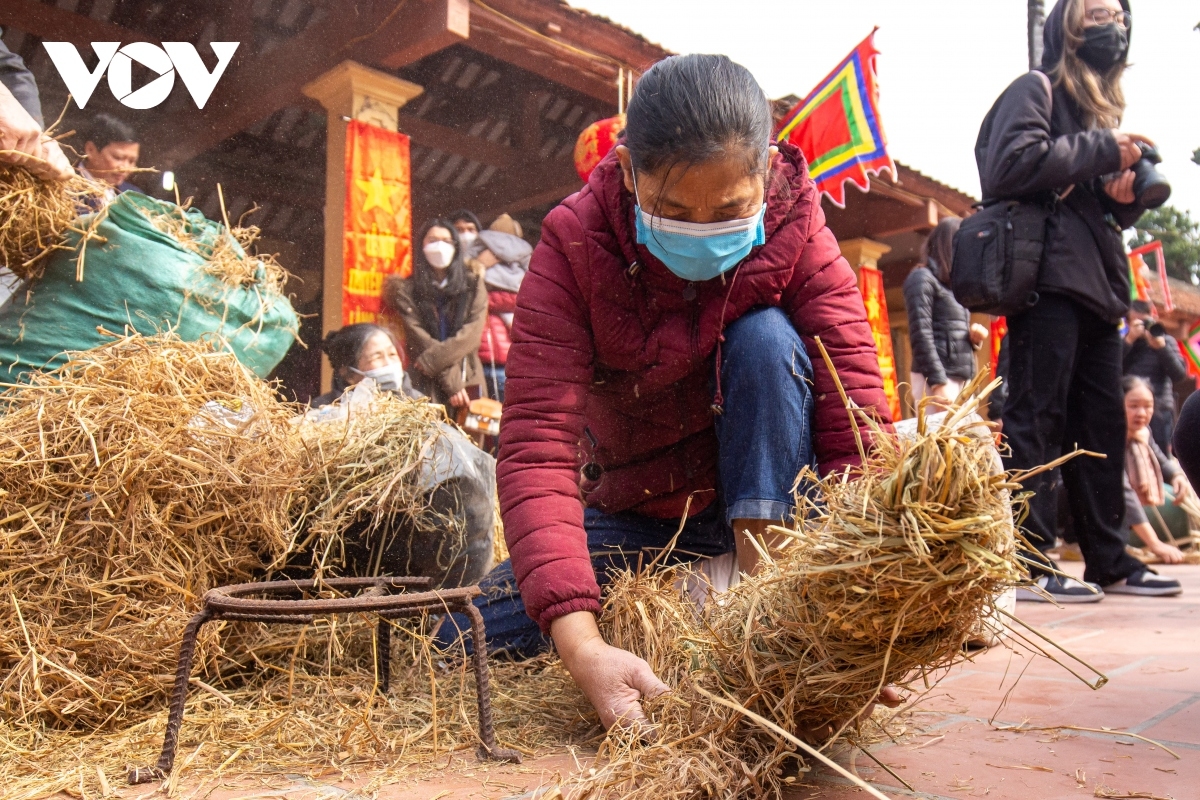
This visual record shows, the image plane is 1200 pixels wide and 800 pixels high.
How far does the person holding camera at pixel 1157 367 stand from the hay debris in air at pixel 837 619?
7.47 m

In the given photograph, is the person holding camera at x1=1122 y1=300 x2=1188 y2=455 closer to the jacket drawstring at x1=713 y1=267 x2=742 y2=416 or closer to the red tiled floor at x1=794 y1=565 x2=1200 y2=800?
the red tiled floor at x1=794 y1=565 x2=1200 y2=800

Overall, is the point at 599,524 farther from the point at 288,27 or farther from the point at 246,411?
the point at 288,27

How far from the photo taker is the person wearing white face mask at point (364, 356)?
164 inches

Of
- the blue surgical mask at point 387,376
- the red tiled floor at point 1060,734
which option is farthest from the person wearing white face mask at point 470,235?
the red tiled floor at point 1060,734

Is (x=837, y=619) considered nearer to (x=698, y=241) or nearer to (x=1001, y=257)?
(x=698, y=241)

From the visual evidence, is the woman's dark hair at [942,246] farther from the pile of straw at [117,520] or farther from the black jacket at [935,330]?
the pile of straw at [117,520]

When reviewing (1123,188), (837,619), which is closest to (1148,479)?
(1123,188)

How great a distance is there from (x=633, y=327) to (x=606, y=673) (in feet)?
2.16

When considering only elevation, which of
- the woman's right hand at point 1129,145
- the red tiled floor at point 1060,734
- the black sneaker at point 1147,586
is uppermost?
the woman's right hand at point 1129,145

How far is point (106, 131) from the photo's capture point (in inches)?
149

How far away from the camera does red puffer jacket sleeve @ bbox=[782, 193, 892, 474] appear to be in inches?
64.4

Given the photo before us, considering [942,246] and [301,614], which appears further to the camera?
[942,246]

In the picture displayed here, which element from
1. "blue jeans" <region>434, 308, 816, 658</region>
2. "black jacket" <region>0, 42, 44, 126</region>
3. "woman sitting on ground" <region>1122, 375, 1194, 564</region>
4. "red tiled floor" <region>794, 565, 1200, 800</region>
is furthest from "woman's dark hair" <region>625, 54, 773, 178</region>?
"woman sitting on ground" <region>1122, 375, 1194, 564</region>

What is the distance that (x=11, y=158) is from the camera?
6.69 feet
